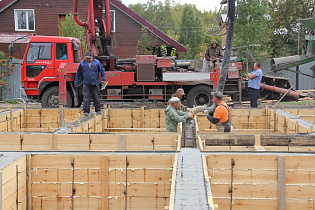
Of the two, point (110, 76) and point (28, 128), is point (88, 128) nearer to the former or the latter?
point (28, 128)

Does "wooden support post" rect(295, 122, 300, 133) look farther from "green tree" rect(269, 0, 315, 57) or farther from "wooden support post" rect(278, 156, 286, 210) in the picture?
"green tree" rect(269, 0, 315, 57)

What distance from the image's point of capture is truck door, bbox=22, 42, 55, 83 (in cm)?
1512

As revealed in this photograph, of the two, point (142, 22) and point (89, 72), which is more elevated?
point (142, 22)

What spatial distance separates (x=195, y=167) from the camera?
5.51 meters

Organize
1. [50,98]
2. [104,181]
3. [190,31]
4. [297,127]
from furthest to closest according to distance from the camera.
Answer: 1. [190,31]
2. [50,98]
3. [297,127]
4. [104,181]

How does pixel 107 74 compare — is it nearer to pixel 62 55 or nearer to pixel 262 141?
pixel 62 55

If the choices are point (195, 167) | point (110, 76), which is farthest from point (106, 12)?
point (195, 167)

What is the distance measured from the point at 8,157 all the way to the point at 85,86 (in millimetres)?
5241

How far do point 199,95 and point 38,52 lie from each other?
6228 mm

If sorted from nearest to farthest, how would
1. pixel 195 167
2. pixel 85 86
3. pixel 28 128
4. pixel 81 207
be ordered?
pixel 195 167 < pixel 81 207 < pixel 85 86 < pixel 28 128

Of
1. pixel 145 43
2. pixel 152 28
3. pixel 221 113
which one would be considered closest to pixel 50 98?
pixel 221 113

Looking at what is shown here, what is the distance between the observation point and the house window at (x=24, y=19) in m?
27.1

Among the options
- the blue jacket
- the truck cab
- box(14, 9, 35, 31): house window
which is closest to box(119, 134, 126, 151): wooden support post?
the blue jacket

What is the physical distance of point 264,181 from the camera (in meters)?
5.75
